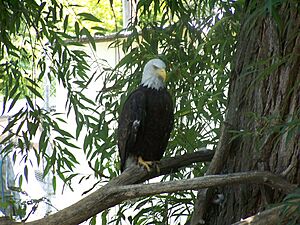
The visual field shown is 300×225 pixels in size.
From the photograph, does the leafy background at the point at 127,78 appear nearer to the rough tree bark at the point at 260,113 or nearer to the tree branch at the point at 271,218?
the rough tree bark at the point at 260,113

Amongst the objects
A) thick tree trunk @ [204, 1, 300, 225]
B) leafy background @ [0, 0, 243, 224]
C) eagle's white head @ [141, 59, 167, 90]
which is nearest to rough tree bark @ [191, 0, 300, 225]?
thick tree trunk @ [204, 1, 300, 225]

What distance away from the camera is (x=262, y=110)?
1.63 metres

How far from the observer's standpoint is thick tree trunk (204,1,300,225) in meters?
1.49

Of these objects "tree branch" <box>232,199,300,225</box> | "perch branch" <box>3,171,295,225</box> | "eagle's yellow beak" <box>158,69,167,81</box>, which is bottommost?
"tree branch" <box>232,199,300,225</box>

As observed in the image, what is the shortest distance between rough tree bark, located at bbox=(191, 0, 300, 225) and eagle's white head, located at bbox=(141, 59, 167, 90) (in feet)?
1.79

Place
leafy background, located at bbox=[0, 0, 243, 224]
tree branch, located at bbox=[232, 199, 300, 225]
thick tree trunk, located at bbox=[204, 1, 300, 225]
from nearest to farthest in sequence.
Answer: tree branch, located at bbox=[232, 199, 300, 225]
thick tree trunk, located at bbox=[204, 1, 300, 225]
leafy background, located at bbox=[0, 0, 243, 224]

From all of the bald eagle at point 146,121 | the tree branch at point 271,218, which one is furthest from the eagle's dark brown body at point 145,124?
the tree branch at point 271,218

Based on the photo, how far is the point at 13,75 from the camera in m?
2.07

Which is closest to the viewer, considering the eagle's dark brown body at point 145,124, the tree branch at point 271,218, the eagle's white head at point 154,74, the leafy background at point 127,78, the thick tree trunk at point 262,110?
the tree branch at point 271,218

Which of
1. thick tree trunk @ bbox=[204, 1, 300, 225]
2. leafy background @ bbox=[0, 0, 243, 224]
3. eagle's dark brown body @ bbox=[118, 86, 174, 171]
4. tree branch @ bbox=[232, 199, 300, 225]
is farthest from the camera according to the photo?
eagle's dark brown body @ bbox=[118, 86, 174, 171]

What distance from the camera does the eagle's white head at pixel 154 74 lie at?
227cm

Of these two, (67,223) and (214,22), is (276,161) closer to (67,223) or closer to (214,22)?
(67,223)

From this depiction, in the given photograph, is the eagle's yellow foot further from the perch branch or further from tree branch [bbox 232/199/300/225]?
tree branch [bbox 232/199/300/225]

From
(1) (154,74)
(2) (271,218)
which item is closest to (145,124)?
(1) (154,74)
